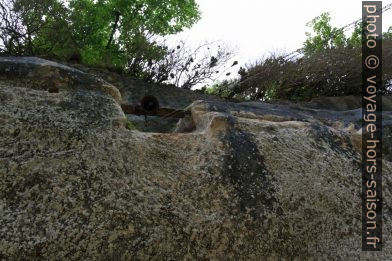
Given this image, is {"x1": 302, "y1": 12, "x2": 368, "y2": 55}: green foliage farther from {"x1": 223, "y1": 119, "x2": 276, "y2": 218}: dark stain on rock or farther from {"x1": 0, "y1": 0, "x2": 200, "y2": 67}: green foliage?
{"x1": 223, "y1": 119, "x2": 276, "y2": 218}: dark stain on rock

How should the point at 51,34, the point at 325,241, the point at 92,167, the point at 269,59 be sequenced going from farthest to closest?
the point at 269,59
the point at 51,34
the point at 325,241
the point at 92,167

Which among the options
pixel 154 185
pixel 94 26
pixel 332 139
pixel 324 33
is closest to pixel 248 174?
pixel 154 185

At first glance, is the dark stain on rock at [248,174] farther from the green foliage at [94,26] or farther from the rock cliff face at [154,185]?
the green foliage at [94,26]

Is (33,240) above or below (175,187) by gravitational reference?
below

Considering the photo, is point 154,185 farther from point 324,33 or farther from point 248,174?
point 324,33

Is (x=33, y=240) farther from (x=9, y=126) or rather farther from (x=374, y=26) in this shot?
(x=374, y=26)

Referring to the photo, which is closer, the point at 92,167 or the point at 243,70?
the point at 92,167

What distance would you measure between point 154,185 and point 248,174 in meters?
0.60

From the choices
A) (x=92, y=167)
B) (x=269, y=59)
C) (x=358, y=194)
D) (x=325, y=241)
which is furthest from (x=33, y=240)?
(x=269, y=59)

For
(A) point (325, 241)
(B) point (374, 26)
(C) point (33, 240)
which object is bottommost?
(A) point (325, 241)

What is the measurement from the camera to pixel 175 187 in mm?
2072

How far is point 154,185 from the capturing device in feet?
6.66

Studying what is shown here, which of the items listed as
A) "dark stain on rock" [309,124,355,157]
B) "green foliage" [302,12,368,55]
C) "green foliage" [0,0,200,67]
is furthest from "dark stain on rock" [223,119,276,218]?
"green foliage" [302,12,368,55]

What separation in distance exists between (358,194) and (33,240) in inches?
78.2
